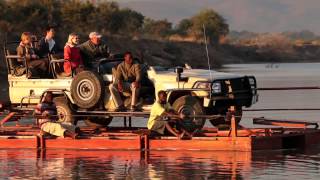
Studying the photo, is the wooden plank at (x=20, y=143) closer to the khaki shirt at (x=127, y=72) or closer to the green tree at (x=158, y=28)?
the khaki shirt at (x=127, y=72)

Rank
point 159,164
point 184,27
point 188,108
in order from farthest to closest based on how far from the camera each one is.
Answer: point 184,27, point 188,108, point 159,164

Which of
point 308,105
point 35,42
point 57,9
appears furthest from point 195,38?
point 35,42

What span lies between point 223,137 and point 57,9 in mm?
73839

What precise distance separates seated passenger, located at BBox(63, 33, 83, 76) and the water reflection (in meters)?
2.01

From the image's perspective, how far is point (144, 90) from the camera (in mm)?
20516

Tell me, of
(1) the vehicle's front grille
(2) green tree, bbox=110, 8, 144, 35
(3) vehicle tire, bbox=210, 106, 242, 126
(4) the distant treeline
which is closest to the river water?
(3) vehicle tire, bbox=210, 106, 242, 126

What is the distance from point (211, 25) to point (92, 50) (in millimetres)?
117754

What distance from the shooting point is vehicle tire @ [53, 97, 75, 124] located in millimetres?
21106

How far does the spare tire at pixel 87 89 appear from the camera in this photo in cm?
2050

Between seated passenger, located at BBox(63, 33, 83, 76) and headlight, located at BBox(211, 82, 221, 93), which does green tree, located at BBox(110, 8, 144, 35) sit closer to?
seated passenger, located at BBox(63, 33, 83, 76)

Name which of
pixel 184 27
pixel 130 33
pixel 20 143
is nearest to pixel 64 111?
pixel 20 143

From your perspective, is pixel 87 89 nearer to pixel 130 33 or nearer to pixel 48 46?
pixel 48 46

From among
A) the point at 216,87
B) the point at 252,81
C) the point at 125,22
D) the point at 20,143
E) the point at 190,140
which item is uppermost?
the point at 125,22

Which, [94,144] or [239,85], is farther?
[239,85]
